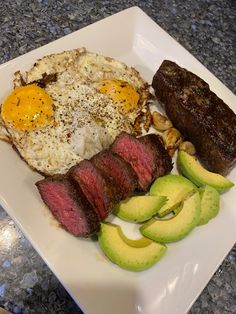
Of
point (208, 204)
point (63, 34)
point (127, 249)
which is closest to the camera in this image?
point (127, 249)

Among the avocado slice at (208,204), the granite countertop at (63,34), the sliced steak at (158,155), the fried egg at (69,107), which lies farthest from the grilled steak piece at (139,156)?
the granite countertop at (63,34)

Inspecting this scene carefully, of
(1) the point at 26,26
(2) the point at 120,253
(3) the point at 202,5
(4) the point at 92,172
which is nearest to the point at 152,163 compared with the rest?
(4) the point at 92,172

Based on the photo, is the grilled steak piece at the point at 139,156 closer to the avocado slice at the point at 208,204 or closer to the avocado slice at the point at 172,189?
the avocado slice at the point at 172,189

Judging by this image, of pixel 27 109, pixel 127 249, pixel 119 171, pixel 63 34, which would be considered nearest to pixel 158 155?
pixel 119 171

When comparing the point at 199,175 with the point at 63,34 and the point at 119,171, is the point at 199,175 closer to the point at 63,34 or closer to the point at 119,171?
the point at 119,171

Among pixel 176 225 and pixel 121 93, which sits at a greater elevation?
pixel 121 93

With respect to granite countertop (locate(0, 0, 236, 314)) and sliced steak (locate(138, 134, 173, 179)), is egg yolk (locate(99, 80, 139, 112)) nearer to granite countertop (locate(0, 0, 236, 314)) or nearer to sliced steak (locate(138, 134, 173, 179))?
sliced steak (locate(138, 134, 173, 179))
